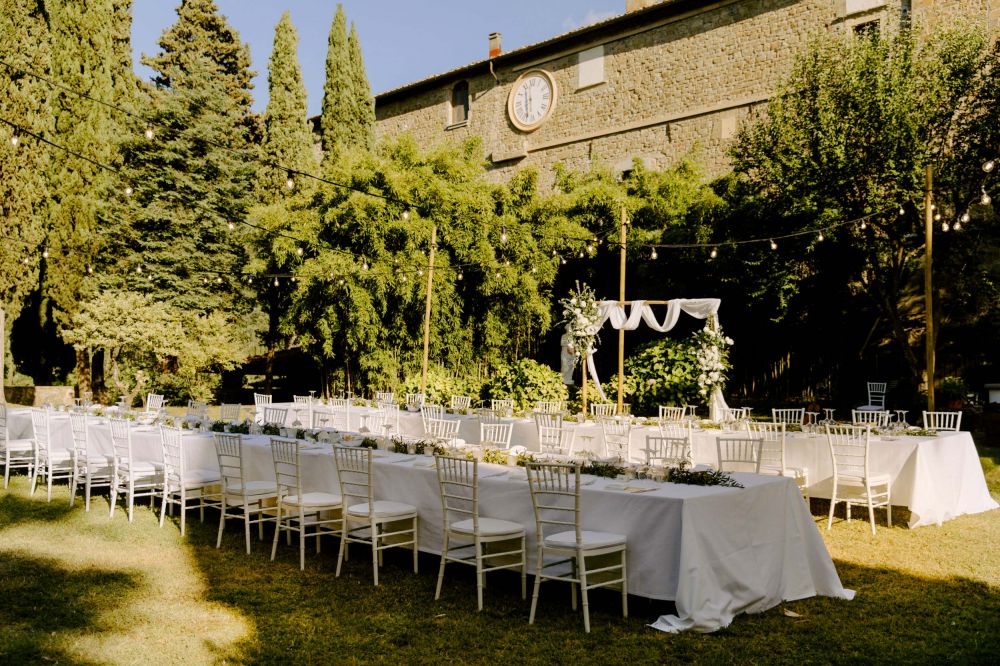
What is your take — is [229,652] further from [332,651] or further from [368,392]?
[368,392]

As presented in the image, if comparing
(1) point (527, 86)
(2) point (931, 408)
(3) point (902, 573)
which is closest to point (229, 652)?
(3) point (902, 573)

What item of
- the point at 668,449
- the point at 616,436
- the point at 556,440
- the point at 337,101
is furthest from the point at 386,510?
the point at 337,101

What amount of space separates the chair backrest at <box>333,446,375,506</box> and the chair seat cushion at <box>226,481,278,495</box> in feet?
2.20

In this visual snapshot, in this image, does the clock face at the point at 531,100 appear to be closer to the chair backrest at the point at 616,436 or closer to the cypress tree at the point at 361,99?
the cypress tree at the point at 361,99

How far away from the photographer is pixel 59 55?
60.3 feet

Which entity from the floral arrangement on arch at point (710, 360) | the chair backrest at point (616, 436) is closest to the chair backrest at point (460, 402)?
the chair backrest at point (616, 436)

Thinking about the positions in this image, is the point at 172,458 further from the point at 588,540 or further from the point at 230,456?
the point at 588,540

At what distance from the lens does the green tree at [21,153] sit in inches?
628

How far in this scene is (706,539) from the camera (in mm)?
4402

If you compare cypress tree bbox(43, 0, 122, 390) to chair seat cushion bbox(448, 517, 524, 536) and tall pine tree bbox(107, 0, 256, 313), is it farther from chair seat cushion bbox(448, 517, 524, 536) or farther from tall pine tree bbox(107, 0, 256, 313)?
chair seat cushion bbox(448, 517, 524, 536)

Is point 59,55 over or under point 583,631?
over

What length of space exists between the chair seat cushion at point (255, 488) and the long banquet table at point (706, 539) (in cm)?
169

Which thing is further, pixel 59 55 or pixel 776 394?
pixel 59 55

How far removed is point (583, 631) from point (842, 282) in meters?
13.2
